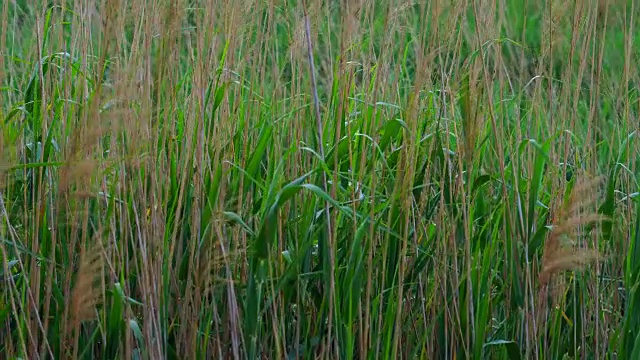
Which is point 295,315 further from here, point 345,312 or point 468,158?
point 468,158

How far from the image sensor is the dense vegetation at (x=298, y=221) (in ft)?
5.18

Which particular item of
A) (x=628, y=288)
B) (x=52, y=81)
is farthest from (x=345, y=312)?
(x=52, y=81)

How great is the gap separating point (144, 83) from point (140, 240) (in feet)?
0.93

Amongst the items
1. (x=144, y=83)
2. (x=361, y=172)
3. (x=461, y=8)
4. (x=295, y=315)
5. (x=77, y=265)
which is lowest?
(x=295, y=315)

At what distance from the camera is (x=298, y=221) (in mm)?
1800

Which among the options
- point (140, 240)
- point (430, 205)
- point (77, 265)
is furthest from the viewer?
point (430, 205)

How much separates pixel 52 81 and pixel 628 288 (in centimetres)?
125

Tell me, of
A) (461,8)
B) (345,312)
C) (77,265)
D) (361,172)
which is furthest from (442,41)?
(77,265)

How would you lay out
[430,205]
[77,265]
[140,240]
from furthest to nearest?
[430,205] → [77,265] → [140,240]

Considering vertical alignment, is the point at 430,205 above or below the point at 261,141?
below

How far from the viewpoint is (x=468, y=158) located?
162 centimetres

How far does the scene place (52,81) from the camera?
1927 millimetres

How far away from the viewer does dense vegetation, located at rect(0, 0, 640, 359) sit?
158 centimetres

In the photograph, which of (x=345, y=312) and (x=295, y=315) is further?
(x=295, y=315)
